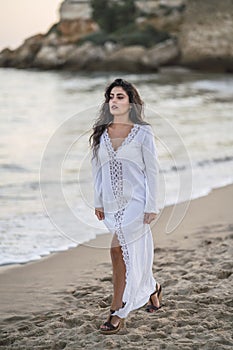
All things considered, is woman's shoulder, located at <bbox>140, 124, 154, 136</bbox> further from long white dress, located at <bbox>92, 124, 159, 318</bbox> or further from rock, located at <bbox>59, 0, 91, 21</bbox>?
rock, located at <bbox>59, 0, 91, 21</bbox>

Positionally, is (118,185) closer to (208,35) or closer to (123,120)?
(123,120)

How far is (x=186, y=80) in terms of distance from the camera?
119 ft

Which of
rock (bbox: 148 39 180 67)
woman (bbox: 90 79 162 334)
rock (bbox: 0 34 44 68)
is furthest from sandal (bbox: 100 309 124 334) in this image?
rock (bbox: 0 34 44 68)

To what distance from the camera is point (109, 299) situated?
4.82m

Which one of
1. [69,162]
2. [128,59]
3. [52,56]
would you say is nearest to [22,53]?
[52,56]

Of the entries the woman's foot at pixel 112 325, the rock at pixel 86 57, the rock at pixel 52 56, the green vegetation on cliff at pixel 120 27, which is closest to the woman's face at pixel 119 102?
the woman's foot at pixel 112 325

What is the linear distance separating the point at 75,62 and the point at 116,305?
4632cm

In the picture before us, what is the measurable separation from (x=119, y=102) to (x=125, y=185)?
52 cm

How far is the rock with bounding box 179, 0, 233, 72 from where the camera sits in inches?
1850

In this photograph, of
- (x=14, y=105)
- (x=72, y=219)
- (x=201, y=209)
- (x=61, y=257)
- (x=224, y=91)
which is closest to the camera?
(x=61, y=257)

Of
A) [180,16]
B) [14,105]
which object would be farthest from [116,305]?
[180,16]

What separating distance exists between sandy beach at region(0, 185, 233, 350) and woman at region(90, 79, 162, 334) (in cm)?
25

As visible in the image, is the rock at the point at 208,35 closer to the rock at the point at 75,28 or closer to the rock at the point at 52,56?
the rock at the point at 52,56

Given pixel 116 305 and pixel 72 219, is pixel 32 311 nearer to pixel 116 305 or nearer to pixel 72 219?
pixel 116 305
